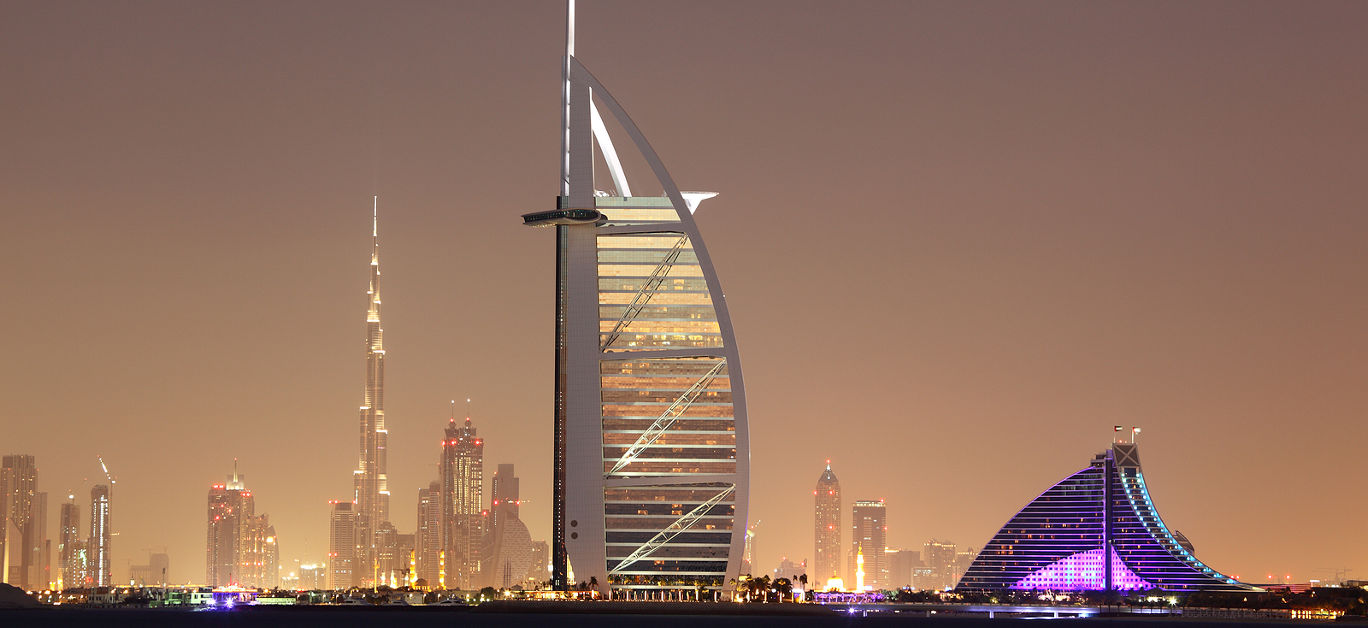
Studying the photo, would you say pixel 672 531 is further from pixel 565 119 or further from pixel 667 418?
pixel 565 119

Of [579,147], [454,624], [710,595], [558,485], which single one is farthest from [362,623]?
[579,147]

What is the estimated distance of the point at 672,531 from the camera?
597 ft

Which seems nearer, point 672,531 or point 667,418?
point 667,418

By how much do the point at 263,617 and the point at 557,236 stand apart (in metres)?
54.9

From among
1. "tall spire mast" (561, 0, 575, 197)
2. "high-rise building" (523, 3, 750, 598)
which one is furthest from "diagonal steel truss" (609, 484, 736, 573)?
"tall spire mast" (561, 0, 575, 197)

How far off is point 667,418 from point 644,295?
12721 millimetres

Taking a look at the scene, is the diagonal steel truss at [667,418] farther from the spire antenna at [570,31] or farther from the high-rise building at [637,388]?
the spire antenna at [570,31]

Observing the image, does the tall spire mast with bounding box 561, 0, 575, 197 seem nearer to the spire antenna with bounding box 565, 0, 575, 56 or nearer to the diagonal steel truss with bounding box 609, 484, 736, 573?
the spire antenna with bounding box 565, 0, 575, 56

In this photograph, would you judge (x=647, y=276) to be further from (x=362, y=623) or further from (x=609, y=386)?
(x=362, y=623)

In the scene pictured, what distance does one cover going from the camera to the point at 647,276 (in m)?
182

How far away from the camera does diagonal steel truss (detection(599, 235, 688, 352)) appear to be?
593 ft

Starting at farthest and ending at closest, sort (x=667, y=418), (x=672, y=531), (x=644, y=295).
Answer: (x=672, y=531)
(x=667, y=418)
(x=644, y=295)

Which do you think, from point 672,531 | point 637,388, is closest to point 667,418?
point 637,388

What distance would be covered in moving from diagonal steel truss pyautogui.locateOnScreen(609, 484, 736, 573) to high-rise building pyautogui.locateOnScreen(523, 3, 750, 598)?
4.0 inches
